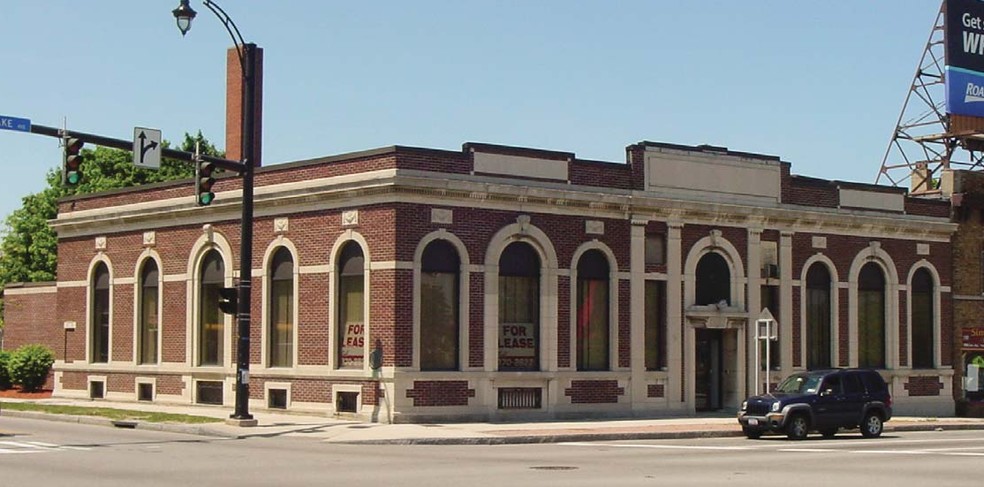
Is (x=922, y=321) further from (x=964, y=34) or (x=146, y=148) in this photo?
(x=146, y=148)

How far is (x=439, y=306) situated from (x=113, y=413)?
28.8 feet

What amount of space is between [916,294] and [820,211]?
5.74 metres

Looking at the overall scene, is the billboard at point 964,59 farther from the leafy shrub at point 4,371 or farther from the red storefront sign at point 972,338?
the leafy shrub at point 4,371

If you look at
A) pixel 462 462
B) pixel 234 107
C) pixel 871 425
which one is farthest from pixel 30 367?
pixel 462 462

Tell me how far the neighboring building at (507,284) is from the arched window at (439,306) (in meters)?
0.05

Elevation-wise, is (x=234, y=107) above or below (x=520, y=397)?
above

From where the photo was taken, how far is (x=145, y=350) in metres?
42.6

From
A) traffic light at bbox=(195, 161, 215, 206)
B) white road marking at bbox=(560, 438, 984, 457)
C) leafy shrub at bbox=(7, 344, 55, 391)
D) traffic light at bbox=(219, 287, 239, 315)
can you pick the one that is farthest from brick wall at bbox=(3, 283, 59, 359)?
white road marking at bbox=(560, 438, 984, 457)

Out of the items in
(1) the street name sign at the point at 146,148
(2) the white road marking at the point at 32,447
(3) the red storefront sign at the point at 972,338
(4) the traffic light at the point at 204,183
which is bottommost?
(2) the white road marking at the point at 32,447

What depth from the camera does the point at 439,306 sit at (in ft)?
116

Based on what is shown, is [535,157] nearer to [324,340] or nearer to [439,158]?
[439,158]

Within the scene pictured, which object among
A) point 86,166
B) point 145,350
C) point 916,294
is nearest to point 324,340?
point 145,350

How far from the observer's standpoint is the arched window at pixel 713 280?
133 feet

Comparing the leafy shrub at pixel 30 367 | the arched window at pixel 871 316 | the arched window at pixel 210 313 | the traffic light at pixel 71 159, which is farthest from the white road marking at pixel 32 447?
the arched window at pixel 871 316
